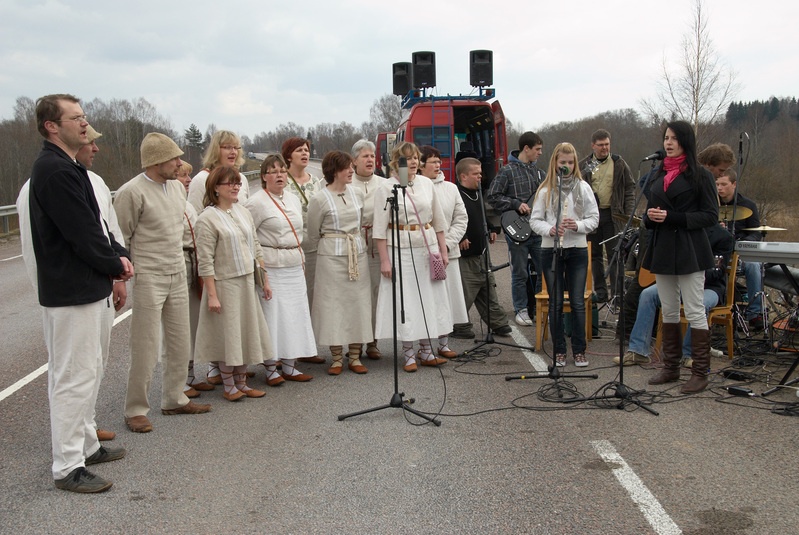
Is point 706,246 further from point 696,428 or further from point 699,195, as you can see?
point 696,428

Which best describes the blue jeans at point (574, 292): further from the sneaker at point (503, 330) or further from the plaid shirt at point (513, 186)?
the plaid shirt at point (513, 186)

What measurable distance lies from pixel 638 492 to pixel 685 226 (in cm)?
271

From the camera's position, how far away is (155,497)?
13.6 feet

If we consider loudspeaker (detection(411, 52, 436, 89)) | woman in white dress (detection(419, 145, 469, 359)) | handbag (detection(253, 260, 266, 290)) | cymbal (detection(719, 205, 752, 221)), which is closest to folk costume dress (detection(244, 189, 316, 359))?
handbag (detection(253, 260, 266, 290))

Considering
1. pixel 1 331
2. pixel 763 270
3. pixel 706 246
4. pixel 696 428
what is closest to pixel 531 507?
pixel 696 428

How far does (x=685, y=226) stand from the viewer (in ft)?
19.7

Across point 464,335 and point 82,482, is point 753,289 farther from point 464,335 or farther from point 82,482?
point 82,482

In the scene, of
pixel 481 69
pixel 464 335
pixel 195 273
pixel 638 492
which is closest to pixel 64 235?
pixel 195 273

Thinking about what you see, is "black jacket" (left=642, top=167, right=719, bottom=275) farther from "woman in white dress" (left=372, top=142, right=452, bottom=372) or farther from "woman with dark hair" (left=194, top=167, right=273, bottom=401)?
"woman with dark hair" (left=194, top=167, right=273, bottom=401)

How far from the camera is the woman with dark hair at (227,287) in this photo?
6.03 metres

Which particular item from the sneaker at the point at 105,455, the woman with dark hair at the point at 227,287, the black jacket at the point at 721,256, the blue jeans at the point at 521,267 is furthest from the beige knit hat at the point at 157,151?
the black jacket at the point at 721,256

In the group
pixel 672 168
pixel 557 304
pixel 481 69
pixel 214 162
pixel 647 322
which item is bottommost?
pixel 647 322

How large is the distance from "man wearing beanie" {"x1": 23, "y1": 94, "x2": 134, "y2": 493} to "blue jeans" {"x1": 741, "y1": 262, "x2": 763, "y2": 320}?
6.63 metres

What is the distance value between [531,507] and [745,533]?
1.00 meters
